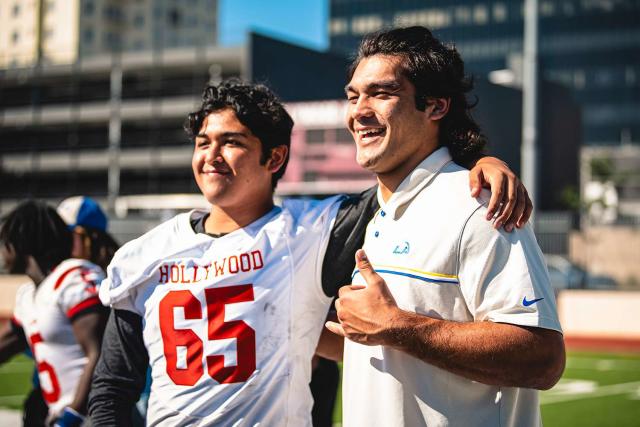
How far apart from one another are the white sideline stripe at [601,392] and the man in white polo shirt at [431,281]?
7774mm

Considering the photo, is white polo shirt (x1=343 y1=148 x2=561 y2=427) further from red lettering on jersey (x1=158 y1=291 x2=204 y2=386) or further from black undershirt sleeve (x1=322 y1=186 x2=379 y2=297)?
red lettering on jersey (x1=158 y1=291 x2=204 y2=386)

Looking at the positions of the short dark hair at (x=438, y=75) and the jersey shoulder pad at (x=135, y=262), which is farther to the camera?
the jersey shoulder pad at (x=135, y=262)

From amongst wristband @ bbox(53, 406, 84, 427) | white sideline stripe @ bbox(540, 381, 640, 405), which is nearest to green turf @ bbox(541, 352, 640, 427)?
white sideline stripe @ bbox(540, 381, 640, 405)

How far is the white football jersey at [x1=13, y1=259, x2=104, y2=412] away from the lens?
3525mm

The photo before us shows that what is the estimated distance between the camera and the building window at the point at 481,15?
304ft

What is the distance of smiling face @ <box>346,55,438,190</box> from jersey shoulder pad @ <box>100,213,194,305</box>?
2.47 feet

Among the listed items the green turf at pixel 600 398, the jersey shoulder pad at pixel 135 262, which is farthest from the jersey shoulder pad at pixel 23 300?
the green turf at pixel 600 398

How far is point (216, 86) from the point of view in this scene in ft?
9.62

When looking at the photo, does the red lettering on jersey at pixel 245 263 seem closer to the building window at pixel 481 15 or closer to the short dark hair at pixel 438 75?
the short dark hair at pixel 438 75

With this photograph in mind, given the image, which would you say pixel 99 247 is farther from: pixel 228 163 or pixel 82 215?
pixel 228 163

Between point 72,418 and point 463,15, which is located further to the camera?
point 463,15

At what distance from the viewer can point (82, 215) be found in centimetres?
403

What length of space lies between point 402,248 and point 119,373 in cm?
104

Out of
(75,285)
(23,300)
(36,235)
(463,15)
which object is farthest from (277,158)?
(463,15)
